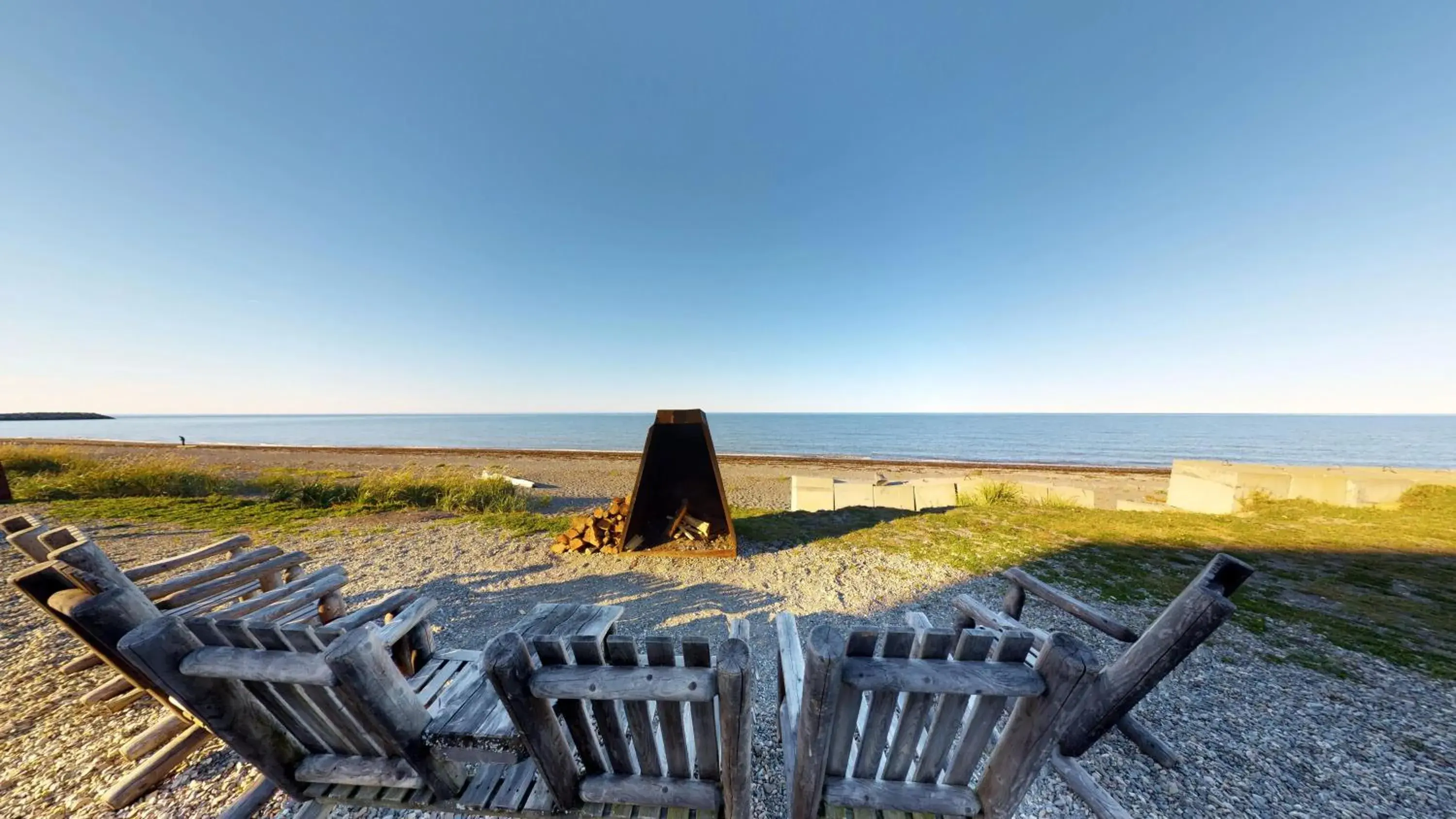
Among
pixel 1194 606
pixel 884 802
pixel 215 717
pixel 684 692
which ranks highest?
pixel 1194 606

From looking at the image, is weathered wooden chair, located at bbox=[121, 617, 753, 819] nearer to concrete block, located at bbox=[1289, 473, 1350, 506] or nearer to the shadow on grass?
the shadow on grass

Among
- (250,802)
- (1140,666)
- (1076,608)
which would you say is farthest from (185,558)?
(1076,608)

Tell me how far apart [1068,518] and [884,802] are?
30.0ft

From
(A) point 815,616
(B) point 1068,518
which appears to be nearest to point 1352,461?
(B) point 1068,518

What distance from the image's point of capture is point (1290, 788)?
279 cm

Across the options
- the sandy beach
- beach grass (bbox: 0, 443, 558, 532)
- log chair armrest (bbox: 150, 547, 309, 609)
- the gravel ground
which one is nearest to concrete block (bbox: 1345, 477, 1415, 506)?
the sandy beach

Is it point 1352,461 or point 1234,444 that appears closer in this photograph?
point 1352,461

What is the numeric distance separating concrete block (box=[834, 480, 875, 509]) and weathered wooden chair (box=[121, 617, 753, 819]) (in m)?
8.64

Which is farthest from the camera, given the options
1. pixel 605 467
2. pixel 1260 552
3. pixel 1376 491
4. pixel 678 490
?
pixel 605 467

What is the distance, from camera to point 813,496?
10.5 metres

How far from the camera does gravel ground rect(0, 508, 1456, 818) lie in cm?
274

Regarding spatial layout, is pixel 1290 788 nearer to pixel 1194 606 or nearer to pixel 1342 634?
pixel 1194 606

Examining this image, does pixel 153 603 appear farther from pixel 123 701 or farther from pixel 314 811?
pixel 314 811

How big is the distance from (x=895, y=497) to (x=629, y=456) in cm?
1989
